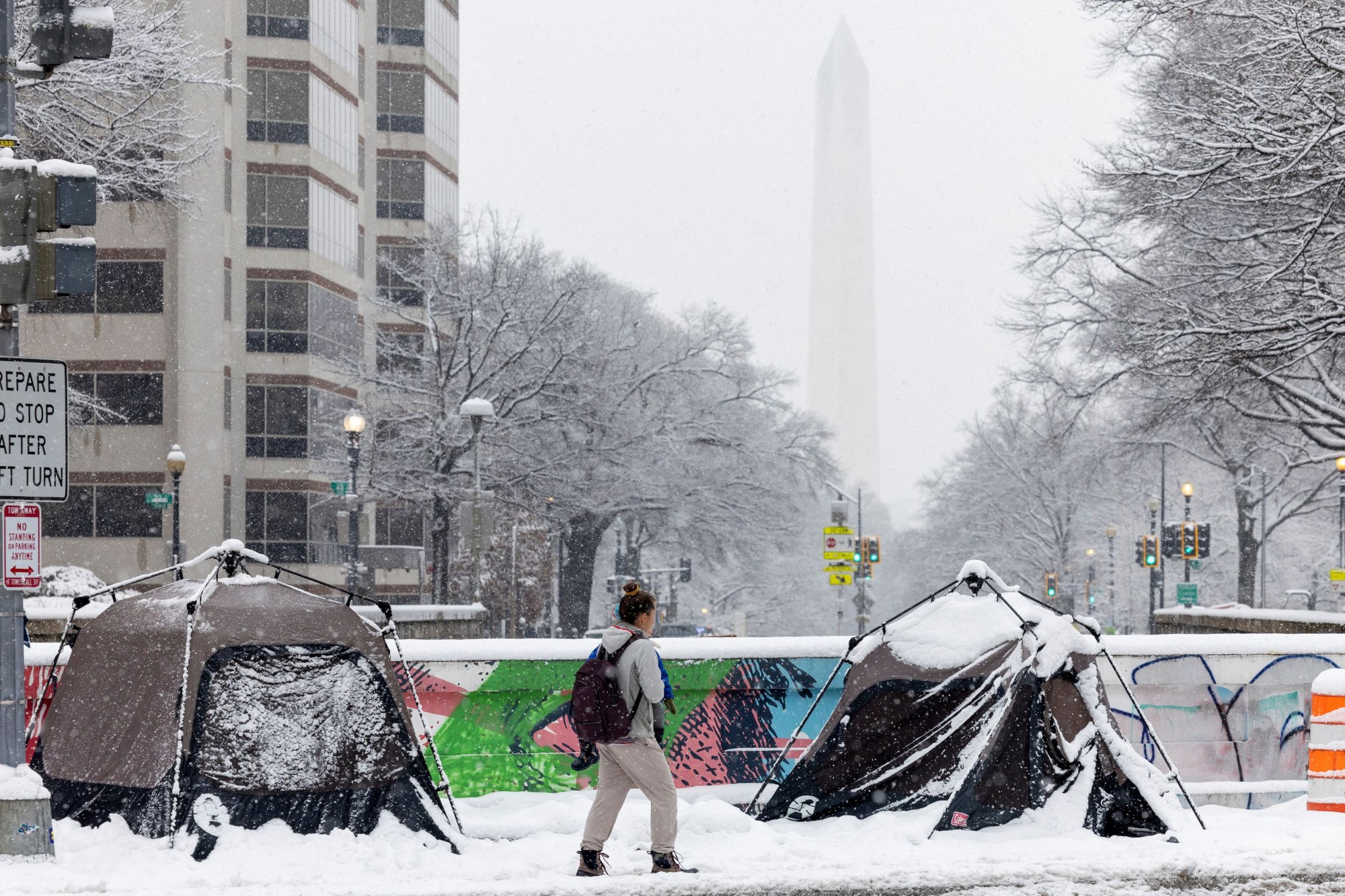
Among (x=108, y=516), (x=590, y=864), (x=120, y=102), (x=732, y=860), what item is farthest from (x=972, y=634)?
(x=108, y=516)

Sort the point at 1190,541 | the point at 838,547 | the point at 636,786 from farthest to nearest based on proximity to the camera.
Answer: the point at 1190,541
the point at 838,547
the point at 636,786

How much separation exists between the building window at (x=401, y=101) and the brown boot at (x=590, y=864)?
Answer: 54678 millimetres

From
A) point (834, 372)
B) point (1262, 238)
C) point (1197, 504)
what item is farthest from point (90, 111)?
point (834, 372)

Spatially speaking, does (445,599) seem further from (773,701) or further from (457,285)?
(773,701)

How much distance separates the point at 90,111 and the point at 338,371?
17.0m

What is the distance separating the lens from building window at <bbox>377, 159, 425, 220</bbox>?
6038 cm

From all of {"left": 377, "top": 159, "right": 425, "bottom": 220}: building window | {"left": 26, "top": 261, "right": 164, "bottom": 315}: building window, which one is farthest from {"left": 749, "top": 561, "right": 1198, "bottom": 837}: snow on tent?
{"left": 377, "top": 159, "right": 425, "bottom": 220}: building window

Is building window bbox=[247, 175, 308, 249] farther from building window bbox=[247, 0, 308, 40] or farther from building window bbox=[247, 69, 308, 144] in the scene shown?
building window bbox=[247, 0, 308, 40]

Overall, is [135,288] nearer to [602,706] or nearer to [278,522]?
[278,522]

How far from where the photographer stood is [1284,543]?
67.8 metres

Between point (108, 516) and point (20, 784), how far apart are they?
4136cm

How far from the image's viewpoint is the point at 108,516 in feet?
157

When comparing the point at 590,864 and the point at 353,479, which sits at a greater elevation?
the point at 353,479

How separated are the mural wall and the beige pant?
231 centimetres
